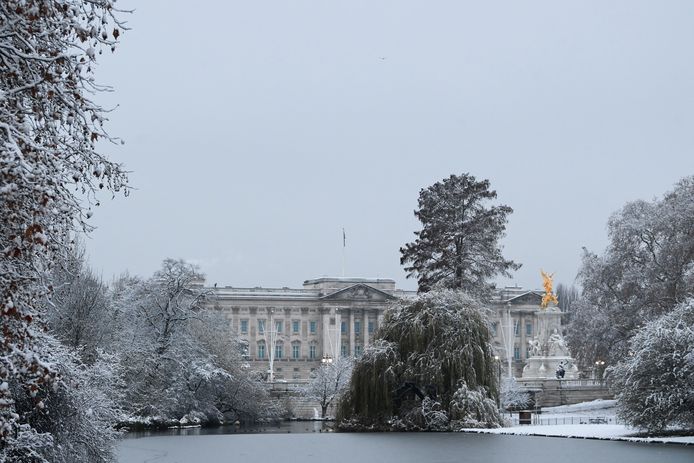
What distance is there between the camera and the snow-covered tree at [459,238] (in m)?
57.2

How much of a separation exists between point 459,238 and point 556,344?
29910mm

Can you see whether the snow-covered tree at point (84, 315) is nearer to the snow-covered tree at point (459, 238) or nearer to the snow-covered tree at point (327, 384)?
the snow-covered tree at point (459, 238)

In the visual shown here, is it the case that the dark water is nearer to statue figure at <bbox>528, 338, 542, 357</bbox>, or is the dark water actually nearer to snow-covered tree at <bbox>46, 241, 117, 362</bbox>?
snow-covered tree at <bbox>46, 241, 117, 362</bbox>

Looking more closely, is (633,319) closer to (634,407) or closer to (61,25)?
(634,407)


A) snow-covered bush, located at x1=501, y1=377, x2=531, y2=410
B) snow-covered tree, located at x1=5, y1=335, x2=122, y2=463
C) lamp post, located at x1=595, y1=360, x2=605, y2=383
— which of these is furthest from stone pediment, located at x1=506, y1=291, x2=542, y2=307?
snow-covered tree, located at x1=5, y1=335, x2=122, y2=463

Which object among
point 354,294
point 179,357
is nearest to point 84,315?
point 179,357

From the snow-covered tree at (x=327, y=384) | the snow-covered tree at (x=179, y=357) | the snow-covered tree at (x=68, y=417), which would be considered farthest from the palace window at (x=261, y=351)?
the snow-covered tree at (x=68, y=417)

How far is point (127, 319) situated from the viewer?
192 feet

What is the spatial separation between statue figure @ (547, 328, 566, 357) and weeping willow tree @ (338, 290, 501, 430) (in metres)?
39.8

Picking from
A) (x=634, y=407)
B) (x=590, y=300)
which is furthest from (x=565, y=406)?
(x=634, y=407)

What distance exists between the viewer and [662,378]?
36.6m

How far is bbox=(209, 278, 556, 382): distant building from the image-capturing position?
13388 cm

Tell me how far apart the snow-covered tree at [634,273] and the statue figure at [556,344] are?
17609 millimetres

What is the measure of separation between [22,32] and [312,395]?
76.0 meters
